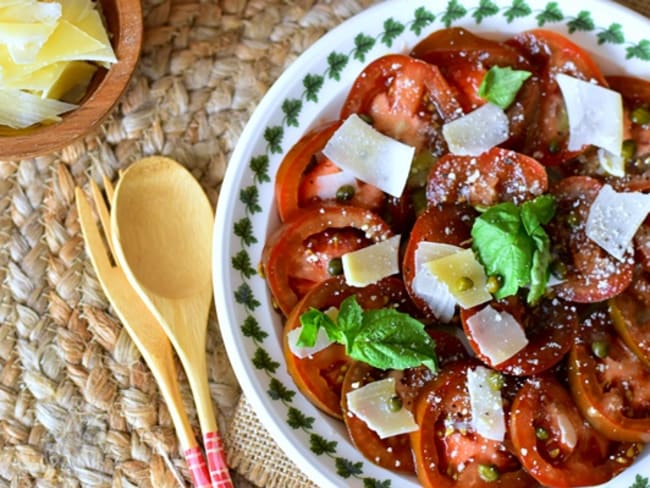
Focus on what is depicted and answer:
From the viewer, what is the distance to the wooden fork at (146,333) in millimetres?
2871

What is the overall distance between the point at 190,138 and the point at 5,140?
0.56m

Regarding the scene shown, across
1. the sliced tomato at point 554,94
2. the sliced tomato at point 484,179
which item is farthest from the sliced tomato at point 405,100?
the sliced tomato at point 554,94

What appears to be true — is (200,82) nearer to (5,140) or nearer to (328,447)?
(5,140)

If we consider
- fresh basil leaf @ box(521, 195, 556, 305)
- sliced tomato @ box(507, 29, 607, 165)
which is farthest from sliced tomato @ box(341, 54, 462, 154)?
fresh basil leaf @ box(521, 195, 556, 305)

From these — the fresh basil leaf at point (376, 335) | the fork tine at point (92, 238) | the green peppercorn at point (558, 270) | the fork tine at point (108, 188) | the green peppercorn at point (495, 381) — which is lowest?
the fork tine at point (92, 238)

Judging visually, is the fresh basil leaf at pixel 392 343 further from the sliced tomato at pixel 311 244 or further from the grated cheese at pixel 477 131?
the grated cheese at pixel 477 131

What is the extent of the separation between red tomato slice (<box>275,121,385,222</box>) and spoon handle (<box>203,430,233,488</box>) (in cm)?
69

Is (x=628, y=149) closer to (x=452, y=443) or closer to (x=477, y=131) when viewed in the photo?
(x=477, y=131)

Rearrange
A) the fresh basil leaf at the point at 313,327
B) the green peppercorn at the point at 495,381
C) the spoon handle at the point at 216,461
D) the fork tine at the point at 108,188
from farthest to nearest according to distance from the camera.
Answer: the fork tine at the point at 108,188, the spoon handle at the point at 216,461, the green peppercorn at the point at 495,381, the fresh basil leaf at the point at 313,327

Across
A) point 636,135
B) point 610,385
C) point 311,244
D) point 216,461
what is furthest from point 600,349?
point 216,461

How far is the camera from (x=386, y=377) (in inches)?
102

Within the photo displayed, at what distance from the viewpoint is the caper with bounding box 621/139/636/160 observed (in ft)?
8.56

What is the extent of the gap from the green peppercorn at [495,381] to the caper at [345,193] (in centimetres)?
59

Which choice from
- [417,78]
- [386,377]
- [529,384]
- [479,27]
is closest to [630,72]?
[479,27]
